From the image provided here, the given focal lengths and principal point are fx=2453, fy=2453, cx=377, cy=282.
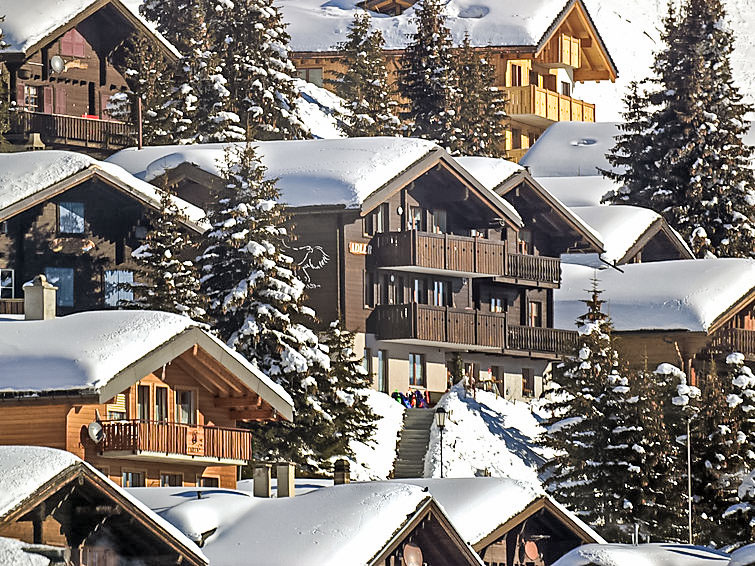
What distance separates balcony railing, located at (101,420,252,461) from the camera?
152 ft

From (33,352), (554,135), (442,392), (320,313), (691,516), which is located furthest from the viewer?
(554,135)

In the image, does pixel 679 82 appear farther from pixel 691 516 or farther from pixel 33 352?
pixel 33 352

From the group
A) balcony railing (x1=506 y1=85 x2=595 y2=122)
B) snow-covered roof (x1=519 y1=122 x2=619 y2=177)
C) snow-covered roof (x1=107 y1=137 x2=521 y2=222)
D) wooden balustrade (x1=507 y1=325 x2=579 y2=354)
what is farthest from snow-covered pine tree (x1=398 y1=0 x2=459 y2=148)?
snow-covered roof (x1=107 y1=137 x2=521 y2=222)

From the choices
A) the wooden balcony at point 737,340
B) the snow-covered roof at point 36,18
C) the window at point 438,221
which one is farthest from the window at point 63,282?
the wooden balcony at point 737,340

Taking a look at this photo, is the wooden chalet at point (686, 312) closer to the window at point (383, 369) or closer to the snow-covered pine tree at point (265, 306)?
the window at point (383, 369)

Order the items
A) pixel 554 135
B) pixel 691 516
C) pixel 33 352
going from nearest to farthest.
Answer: pixel 33 352
pixel 691 516
pixel 554 135

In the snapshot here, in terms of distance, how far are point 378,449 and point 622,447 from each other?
722 centimetres

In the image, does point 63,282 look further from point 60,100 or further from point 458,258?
point 60,100

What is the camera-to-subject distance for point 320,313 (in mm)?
66750

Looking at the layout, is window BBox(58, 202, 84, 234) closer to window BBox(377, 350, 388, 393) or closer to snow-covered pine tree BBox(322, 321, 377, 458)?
snow-covered pine tree BBox(322, 321, 377, 458)

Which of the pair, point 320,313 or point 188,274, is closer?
point 188,274

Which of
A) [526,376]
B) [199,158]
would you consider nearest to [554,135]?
[526,376]

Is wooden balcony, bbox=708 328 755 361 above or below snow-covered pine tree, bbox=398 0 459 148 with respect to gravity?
below

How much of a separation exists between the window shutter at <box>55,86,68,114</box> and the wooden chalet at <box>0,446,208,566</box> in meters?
48.2
